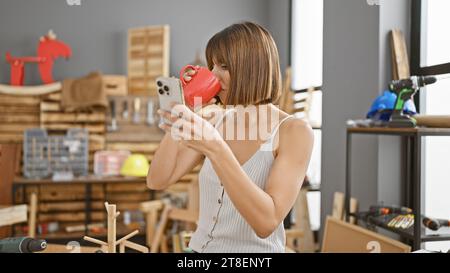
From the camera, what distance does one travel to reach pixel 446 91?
4.15 ft

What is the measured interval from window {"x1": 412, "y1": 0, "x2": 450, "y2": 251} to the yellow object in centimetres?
168

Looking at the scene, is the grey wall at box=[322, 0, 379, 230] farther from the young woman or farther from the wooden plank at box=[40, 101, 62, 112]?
the wooden plank at box=[40, 101, 62, 112]

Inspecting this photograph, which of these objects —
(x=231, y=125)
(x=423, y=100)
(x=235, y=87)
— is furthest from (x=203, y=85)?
(x=423, y=100)

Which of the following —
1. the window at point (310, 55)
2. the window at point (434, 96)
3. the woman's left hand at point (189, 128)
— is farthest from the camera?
the window at point (434, 96)

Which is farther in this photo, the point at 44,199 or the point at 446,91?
the point at 44,199

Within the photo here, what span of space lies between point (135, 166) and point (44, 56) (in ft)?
2.97

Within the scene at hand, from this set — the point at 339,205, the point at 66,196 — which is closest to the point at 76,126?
the point at 66,196

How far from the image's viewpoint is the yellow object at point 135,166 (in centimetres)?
269

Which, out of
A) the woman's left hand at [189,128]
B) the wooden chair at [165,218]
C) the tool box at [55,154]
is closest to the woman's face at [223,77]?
the woman's left hand at [189,128]

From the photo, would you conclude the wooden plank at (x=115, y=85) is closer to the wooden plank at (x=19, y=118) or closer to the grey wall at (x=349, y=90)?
the wooden plank at (x=19, y=118)

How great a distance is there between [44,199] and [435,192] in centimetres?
229

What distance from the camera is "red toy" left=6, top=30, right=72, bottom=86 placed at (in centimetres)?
279
